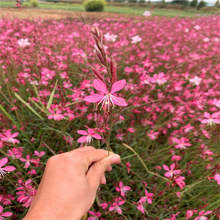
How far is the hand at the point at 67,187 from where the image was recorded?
2.19 feet

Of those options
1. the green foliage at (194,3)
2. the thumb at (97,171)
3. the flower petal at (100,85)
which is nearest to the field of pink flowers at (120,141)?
the flower petal at (100,85)

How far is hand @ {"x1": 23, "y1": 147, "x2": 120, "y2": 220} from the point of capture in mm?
668

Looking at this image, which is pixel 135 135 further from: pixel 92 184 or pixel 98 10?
pixel 98 10

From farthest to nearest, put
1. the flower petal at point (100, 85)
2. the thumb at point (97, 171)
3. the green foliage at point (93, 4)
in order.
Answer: the green foliage at point (93, 4), the thumb at point (97, 171), the flower petal at point (100, 85)

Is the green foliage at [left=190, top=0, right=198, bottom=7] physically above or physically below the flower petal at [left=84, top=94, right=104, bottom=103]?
below

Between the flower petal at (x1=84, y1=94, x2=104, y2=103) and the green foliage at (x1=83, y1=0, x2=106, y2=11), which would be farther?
the green foliage at (x1=83, y1=0, x2=106, y2=11)

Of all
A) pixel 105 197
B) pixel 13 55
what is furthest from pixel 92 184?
pixel 13 55

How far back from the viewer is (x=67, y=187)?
720mm

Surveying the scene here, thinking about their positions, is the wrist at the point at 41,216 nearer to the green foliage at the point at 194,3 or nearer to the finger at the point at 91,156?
the finger at the point at 91,156

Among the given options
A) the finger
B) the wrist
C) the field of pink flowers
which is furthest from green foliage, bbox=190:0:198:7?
the wrist

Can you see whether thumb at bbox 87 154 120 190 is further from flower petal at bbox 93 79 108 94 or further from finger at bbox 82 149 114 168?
flower petal at bbox 93 79 108 94

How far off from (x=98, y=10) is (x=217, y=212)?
983 centimetres

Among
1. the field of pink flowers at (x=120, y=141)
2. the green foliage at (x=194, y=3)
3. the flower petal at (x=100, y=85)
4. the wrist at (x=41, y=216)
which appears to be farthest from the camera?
the green foliage at (x=194, y=3)

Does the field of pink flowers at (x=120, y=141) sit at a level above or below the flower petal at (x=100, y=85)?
below
